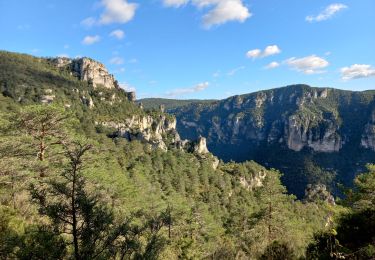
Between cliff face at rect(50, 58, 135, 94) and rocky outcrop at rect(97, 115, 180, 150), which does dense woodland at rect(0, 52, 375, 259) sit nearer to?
rocky outcrop at rect(97, 115, 180, 150)

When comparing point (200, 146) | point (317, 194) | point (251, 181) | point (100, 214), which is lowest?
point (317, 194)

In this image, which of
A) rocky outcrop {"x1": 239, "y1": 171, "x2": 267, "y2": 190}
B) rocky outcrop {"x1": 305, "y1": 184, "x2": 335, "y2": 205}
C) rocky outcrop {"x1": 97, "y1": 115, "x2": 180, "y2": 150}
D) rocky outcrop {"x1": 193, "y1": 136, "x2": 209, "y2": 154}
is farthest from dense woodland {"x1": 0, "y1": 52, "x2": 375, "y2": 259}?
rocky outcrop {"x1": 305, "y1": 184, "x2": 335, "y2": 205}

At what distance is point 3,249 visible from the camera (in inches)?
424

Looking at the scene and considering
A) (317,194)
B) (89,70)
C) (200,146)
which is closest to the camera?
(317,194)

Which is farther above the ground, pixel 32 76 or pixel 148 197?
pixel 32 76

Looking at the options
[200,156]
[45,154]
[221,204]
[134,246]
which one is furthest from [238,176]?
[134,246]

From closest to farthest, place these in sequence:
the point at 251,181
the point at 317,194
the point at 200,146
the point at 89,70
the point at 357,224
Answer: the point at 357,224 → the point at 251,181 → the point at 317,194 → the point at 200,146 → the point at 89,70

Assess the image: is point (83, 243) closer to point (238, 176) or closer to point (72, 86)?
point (238, 176)

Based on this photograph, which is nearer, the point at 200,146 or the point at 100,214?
the point at 100,214

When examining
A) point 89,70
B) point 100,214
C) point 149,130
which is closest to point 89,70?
point 89,70

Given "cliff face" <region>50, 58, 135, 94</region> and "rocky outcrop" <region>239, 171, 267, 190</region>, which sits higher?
"cliff face" <region>50, 58, 135, 94</region>

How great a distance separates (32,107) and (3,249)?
647 inches

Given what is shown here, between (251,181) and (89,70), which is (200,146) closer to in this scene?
(251,181)

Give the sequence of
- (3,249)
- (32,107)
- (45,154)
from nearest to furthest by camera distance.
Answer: (3,249)
(32,107)
(45,154)
